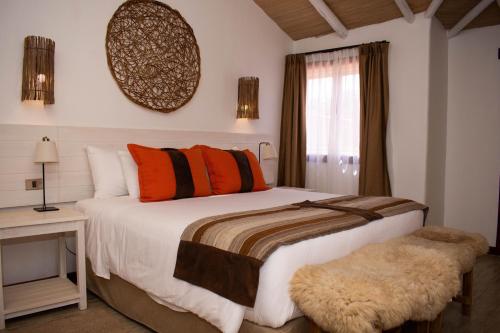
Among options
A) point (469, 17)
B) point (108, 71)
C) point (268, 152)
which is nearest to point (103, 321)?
point (108, 71)

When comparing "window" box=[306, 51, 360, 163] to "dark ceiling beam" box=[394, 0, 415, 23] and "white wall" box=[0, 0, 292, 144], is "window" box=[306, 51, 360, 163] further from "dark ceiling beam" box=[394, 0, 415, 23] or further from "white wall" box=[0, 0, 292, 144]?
"dark ceiling beam" box=[394, 0, 415, 23]

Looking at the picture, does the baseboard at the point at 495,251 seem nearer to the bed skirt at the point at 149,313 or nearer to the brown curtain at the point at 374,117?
the brown curtain at the point at 374,117

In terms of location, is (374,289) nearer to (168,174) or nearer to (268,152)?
(168,174)

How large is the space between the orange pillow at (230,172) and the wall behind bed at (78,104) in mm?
535

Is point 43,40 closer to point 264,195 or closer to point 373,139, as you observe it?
point 264,195

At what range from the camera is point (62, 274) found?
9.72 feet

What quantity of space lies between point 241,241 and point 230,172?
159cm

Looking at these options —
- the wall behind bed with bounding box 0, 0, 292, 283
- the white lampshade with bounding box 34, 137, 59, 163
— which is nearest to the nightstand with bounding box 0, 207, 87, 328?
the wall behind bed with bounding box 0, 0, 292, 283

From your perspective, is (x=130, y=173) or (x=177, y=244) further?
(x=130, y=173)

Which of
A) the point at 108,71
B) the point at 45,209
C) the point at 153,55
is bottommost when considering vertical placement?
the point at 45,209

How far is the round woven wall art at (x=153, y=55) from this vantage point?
3.34 m

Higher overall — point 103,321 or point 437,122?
point 437,122

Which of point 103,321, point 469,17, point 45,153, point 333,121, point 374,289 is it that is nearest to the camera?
point 374,289

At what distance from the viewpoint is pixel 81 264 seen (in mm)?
2582
